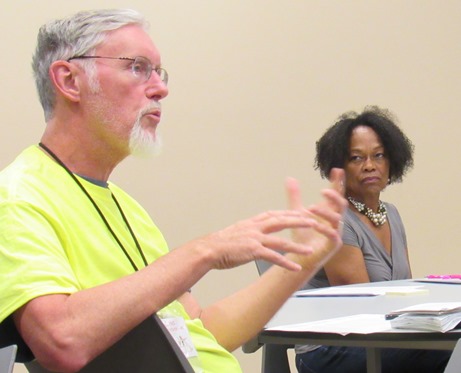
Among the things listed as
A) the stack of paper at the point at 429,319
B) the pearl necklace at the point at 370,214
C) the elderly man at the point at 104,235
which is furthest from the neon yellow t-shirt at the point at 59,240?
the pearl necklace at the point at 370,214

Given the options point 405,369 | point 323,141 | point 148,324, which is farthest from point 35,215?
point 323,141

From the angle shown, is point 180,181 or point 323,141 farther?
point 180,181

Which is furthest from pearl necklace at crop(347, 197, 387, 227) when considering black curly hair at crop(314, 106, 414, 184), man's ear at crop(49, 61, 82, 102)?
man's ear at crop(49, 61, 82, 102)

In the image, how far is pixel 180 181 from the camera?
4047mm

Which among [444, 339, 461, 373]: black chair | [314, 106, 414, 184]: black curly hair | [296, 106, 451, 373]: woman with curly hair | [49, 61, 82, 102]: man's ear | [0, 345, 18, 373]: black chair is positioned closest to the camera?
[0, 345, 18, 373]: black chair

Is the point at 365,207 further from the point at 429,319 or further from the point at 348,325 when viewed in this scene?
the point at 429,319

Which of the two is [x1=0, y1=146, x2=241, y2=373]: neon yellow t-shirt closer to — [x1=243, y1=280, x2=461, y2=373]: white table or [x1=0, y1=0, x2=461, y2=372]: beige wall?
[x1=243, y1=280, x2=461, y2=373]: white table

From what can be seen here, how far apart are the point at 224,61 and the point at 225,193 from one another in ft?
2.32

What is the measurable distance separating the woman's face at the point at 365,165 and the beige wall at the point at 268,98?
0.70m

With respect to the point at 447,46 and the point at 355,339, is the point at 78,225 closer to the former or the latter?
the point at 355,339

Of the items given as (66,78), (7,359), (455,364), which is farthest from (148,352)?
(66,78)

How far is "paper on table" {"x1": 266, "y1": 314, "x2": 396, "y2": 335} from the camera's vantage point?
5.79 feet

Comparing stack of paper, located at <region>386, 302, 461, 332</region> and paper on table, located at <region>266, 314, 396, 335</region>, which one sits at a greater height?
stack of paper, located at <region>386, 302, 461, 332</region>

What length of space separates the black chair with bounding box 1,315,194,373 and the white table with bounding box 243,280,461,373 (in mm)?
571
